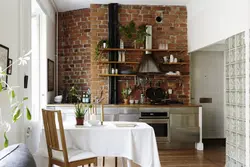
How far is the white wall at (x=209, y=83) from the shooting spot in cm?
646

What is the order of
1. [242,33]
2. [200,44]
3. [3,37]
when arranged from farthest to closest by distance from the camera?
[200,44] < [242,33] < [3,37]

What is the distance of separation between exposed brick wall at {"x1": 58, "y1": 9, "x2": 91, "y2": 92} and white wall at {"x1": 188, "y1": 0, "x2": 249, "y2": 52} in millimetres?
2392

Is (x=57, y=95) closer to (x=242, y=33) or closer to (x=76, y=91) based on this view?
(x=76, y=91)

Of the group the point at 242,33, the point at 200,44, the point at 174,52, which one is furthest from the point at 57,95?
the point at 242,33

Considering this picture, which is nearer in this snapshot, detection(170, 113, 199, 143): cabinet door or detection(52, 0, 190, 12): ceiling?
detection(170, 113, 199, 143): cabinet door

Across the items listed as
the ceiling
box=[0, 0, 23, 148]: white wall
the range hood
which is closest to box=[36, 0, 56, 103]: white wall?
the ceiling

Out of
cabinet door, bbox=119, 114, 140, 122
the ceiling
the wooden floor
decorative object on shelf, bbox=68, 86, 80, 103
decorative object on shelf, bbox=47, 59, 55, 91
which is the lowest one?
the wooden floor

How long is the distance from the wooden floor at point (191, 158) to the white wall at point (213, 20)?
2.07 m

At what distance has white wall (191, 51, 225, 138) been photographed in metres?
6.46

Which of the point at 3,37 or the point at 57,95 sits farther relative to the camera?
the point at 57,95

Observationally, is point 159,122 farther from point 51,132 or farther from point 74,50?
point 51,132

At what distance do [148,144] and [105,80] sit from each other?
3000mm

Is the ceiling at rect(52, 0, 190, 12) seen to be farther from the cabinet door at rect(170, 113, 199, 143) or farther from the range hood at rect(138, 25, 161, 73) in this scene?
the cabinet door at rect(170, 113, 199, 143)

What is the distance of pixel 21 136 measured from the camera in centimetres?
350
